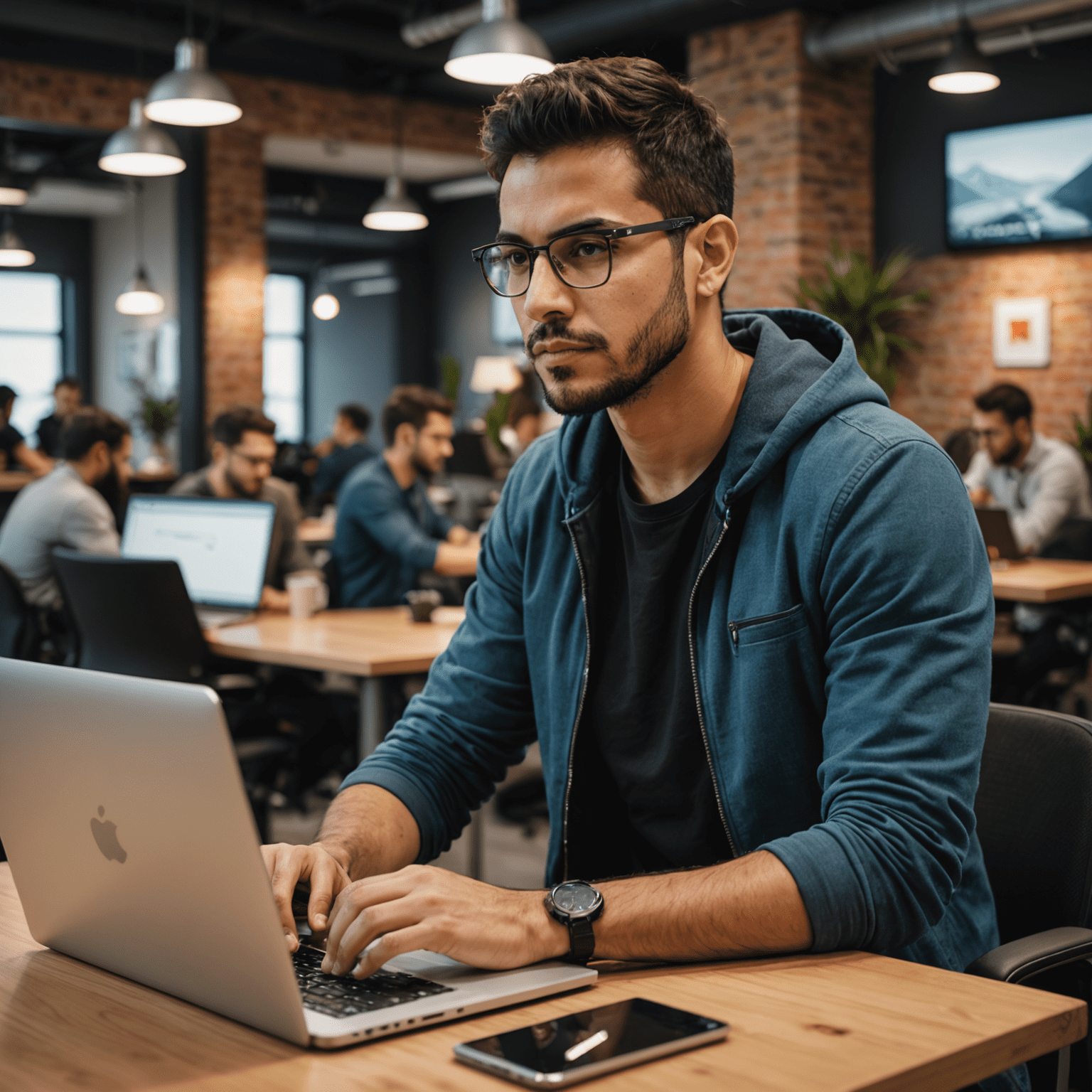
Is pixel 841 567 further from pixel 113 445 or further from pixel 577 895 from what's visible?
pixel 113 445

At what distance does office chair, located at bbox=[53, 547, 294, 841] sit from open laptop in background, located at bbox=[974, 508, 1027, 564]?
2.70m

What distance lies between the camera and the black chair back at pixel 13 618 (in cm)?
362

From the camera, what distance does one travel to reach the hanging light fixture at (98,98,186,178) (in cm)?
570

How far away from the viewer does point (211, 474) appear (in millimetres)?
4746

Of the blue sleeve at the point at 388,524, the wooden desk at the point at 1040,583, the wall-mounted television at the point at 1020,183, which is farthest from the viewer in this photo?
the wall-mounted television at the point at 1020,183

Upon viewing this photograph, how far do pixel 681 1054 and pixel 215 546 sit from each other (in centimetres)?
330

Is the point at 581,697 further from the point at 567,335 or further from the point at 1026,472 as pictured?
the point at 1026,472

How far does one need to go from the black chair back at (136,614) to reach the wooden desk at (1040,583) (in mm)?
2440

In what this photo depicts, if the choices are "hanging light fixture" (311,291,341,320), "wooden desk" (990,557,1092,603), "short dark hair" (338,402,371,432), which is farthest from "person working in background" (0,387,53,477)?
"wooden desk" (990,557,1092,603)

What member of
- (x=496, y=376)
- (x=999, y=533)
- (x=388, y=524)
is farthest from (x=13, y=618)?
(x=496, y=376)

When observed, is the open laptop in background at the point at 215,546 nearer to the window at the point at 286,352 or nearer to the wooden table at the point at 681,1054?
the wooden table at the point at 681,1054

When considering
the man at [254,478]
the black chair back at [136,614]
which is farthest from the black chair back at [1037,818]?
the man at [254,478]

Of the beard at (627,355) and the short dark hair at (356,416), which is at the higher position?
the short dark hair at (356,416)

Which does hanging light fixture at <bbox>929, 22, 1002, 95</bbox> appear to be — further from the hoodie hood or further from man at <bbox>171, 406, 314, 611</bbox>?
the hoodie hood
